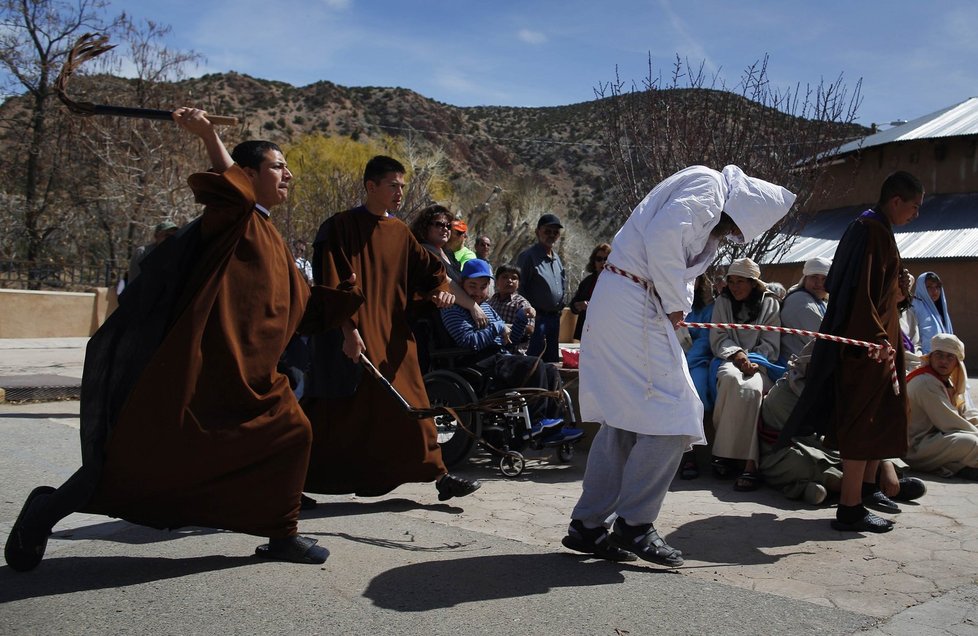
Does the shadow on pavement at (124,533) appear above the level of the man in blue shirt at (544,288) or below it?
below

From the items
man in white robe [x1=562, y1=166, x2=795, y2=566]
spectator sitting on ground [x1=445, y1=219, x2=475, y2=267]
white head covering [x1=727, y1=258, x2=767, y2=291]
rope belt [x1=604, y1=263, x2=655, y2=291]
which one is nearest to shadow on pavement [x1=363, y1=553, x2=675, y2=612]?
man in white robe [x1=562, y1=166, x2=795, y2=566]

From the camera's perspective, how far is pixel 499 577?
171 inches

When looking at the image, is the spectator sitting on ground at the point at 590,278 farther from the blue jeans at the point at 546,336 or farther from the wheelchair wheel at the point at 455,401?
the wheelchair wheel at the point at 455,401

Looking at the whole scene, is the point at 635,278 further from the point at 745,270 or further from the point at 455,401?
the point at 745,270

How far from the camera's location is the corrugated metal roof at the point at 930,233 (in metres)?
22.9

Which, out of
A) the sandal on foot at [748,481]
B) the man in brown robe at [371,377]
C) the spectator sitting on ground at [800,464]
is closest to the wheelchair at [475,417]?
the man in brown robe at [371,377]

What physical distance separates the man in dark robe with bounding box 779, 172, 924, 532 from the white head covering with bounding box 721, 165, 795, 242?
92 cm

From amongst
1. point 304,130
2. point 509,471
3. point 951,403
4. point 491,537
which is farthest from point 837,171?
point 304,130

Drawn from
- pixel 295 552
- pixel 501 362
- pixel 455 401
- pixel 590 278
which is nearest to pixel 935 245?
pixel 590 278

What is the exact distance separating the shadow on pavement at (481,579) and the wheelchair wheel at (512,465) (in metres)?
2.01

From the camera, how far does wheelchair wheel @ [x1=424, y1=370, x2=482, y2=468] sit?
6.91m

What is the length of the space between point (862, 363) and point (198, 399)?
3.53 metres

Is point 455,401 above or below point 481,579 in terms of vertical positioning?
above

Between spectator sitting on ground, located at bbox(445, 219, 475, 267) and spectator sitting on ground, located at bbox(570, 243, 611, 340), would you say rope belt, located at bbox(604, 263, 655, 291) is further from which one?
spectator sitting on ground, located at bbox(570, 243, 611, 340)
